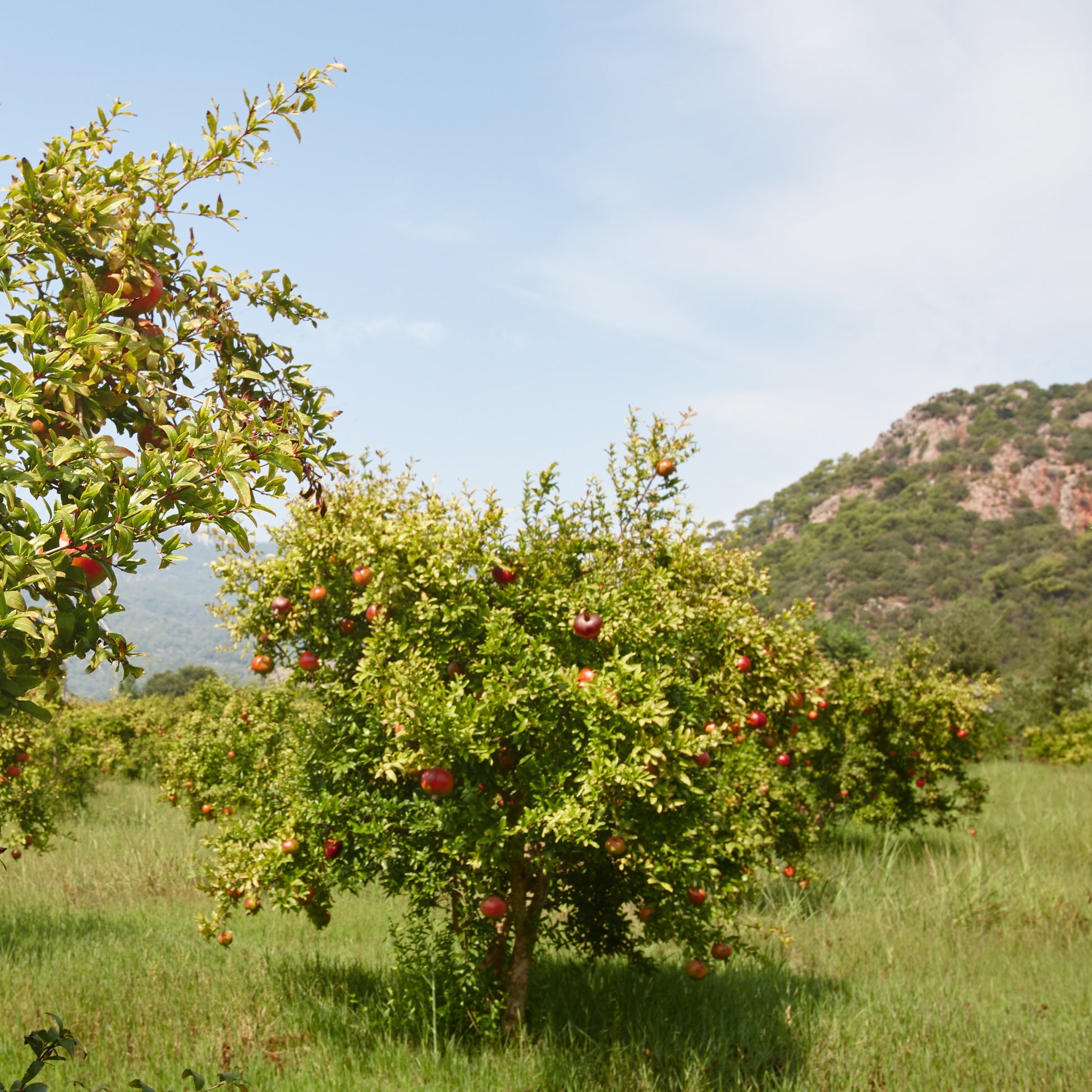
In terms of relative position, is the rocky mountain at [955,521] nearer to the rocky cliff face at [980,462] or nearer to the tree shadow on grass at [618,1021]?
the rocky cliff face at [980,462]

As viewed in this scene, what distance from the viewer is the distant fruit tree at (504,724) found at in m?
3.88

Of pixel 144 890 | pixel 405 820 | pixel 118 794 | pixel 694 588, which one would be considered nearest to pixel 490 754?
pixel 405 820

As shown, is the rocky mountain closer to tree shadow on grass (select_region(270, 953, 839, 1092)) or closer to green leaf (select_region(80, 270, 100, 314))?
tree shadow on grass (select_region(270, 953, 839, 1092))

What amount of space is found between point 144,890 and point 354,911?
246 centimetres

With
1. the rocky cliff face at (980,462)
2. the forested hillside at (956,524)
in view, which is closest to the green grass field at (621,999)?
the forested hillside at (956,524)

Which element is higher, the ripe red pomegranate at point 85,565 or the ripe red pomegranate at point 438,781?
the ripe red pomegranate at point 85,565

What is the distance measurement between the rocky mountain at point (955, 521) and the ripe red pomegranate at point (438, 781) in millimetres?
37284

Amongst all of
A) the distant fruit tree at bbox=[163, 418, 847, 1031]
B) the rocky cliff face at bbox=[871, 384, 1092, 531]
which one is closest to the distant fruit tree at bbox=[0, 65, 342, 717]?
the distant fruit tree at bbox=[163, 418, 847, 1031]

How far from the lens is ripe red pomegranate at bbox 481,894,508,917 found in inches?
168

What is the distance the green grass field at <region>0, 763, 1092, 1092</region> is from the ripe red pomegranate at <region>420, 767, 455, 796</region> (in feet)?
4.81

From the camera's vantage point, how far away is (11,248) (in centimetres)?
205

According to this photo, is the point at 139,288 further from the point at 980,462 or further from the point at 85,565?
the point at 980,462

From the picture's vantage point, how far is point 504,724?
157 inches

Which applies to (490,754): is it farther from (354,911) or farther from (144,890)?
(144,890)
